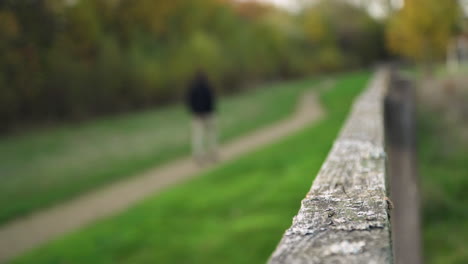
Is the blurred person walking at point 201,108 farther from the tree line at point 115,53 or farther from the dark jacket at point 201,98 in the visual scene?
the tree line at point 115,53

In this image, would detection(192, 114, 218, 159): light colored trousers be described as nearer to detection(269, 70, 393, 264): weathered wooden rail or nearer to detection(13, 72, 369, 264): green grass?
detection(13, 72, 369, 264): green grass

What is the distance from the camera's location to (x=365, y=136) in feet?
7.36

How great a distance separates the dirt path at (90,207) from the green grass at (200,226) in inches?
22.0

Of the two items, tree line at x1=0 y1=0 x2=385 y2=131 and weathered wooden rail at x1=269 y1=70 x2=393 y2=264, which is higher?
tree line at x1=0 y1=0 x2=385 y2=131

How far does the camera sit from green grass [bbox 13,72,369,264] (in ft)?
16.4

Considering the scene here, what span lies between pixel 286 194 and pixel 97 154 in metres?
8.37

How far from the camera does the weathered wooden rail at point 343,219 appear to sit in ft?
2.99

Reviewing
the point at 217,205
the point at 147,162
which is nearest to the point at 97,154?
the point at 147,162

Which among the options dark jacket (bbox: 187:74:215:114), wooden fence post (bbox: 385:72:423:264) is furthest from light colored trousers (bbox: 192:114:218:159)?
wooden fence post (bbox: 385:72:423:264)

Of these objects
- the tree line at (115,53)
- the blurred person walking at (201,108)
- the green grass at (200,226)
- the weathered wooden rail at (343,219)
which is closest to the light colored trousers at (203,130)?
the blurred person walking at (201,108)

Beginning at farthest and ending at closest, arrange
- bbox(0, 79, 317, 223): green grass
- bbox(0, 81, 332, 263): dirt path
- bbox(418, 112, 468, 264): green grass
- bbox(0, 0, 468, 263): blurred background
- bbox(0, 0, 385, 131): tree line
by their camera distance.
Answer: bbox(0, 0, 385, 131): tree line, bbox(0, 79, 317, 223): green grass, bbox(0, 81, 332, 263): dirt path, bbox(0, 0, 468, 263): blurred background, bbox(418, 112, 468, 264): green grass

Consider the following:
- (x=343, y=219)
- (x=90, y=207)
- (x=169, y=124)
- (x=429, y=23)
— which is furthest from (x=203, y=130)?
(x=429, y=23)

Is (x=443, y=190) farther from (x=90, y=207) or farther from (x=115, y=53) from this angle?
(x=115, y=53)

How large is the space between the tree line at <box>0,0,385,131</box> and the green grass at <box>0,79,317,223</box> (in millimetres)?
1077
